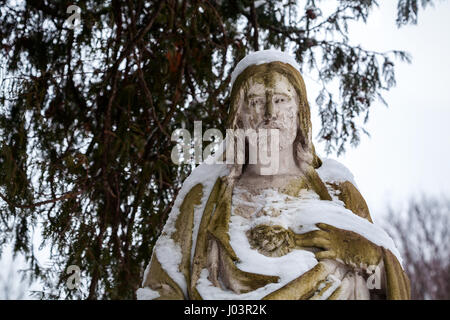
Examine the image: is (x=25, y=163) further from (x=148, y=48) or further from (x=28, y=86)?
(x=148, y=48)

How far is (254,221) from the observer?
8.79 feet

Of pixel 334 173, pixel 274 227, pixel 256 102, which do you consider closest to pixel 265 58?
pixel 256 102

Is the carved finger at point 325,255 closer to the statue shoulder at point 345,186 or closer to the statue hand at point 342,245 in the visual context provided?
the statue hand at point 342,245

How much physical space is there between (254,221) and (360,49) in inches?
124

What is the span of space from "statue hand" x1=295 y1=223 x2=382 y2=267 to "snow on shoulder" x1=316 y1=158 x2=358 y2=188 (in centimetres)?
38

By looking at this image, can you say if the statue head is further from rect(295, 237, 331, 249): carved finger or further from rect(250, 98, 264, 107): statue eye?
→ rect(295, 237, 331, 249): carved finger

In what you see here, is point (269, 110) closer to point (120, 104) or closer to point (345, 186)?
point (345, 186)

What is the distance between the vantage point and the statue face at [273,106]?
275 cm

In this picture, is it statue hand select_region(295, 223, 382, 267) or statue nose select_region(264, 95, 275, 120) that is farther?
statue nose select_region(264, 95, 275, 120)

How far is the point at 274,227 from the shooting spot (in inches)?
102

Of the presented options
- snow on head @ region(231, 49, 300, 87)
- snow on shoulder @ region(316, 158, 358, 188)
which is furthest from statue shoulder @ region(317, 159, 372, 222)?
snow on head @ region(231, 49, 300, 87)

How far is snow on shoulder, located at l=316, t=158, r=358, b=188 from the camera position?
9.57 feet

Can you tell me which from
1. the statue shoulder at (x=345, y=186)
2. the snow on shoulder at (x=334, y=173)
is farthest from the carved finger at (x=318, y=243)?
the snow on shoulder at (x=334, y=173)

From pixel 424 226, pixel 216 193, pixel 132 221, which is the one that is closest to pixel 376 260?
pixel 216 193
